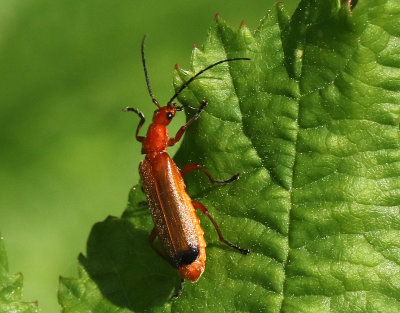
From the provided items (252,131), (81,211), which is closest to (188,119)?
(252,131)

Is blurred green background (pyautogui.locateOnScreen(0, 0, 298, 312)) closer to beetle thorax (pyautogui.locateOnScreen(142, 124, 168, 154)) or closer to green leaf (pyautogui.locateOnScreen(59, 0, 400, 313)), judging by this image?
beetle thorax (pyautogui.locateOnScreen(142, 124, 168, 154))

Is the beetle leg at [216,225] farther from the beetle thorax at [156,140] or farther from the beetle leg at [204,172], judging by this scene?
the beetle thorax at [156,140]

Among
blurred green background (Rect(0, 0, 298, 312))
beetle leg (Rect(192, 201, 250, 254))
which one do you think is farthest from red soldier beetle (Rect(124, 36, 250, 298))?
blurred green background (Rect(0, 0, 298, 312))

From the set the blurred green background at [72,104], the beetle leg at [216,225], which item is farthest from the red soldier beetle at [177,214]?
A: the blurred green background at [72,104]

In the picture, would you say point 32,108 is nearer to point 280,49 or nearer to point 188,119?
point 188,119

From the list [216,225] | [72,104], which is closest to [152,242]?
[216,225]
